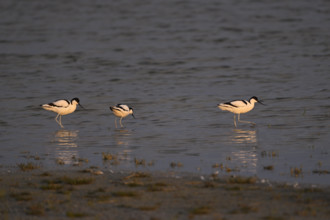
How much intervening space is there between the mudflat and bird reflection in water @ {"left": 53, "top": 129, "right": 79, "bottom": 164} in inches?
95.5

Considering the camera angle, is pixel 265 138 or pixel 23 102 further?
pixel 23 102

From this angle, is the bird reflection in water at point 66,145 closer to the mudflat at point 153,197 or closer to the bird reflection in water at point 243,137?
the mudflat at point 153,197

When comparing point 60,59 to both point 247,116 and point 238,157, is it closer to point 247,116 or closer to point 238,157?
point 247,116

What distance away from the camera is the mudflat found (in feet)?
31.7

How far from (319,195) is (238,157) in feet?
14.3

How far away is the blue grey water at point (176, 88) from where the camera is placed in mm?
15352

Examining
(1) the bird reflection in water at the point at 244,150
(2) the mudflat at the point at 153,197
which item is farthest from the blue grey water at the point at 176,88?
(2) the mudflat at the point at 153,197

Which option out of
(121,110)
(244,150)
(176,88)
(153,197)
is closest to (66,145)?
(121,110)

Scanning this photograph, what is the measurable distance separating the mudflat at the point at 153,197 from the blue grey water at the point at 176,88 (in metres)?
1.18

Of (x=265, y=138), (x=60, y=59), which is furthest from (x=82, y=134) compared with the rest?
(x=60, y=59)

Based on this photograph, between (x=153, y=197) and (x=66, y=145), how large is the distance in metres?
7.11

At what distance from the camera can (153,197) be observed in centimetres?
1068

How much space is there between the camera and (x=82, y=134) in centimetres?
1941

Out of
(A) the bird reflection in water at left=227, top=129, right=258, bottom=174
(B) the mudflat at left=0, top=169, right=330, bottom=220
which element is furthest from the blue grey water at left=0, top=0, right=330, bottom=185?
(B) the mudflat at left=0, top=169, right=330, bottom=220
